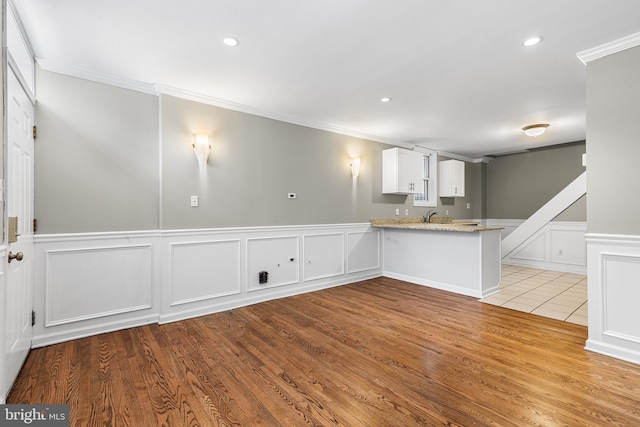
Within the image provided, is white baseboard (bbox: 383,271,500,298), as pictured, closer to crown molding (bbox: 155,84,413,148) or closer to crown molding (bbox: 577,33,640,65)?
crown molding (bbox: 155,84,413,148)

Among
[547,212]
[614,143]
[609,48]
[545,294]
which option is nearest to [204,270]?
[614,143]

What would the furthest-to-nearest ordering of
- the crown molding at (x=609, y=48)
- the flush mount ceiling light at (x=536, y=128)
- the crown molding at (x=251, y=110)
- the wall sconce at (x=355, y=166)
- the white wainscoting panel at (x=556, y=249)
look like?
the white wainscoting panel at (x=556, y=249) → the wall sconce at (x=355, y=166) → the flush mount ceiling light at (x=536, y=128) → the crown molding at (x=251, y=110) → the crown molding at (x=609, y=48)

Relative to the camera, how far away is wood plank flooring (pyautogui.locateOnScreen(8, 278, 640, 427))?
173 centimetres

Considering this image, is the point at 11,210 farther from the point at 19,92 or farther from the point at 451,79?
the point at 451,79

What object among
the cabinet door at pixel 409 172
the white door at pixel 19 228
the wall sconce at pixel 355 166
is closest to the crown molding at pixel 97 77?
the white door at pixel 19 228

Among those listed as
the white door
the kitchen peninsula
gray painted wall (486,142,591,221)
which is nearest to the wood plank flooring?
the white door

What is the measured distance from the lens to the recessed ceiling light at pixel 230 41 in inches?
92.6

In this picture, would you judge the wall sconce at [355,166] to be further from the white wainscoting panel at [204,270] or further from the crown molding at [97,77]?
the crown molding at [97,77]

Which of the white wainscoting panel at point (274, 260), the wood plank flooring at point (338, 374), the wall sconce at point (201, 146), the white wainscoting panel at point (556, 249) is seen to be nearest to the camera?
the wood plank flooring at point (338, 374)

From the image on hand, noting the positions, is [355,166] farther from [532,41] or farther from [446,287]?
[532,41]

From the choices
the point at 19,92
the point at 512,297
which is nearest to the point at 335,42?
the point at 19,92

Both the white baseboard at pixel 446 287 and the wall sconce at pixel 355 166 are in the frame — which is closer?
the white baseboard at pixel 446 287

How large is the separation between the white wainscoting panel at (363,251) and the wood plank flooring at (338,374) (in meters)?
1.69

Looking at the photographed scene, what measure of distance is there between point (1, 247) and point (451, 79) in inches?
147
